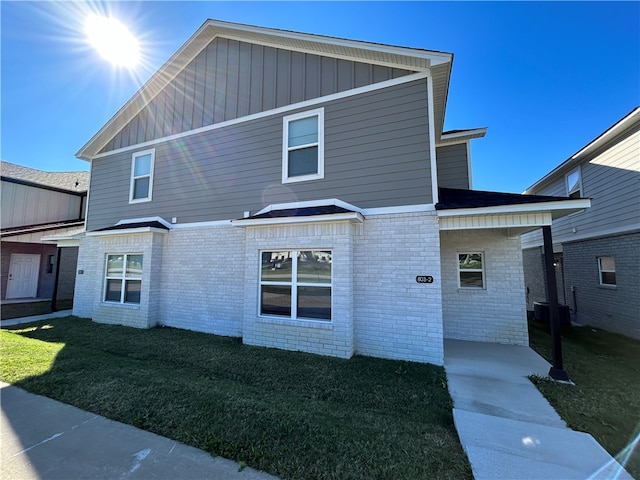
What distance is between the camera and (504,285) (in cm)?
737

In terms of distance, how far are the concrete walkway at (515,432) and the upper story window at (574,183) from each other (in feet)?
29.6

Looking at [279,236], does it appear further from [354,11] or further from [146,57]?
[146,57]

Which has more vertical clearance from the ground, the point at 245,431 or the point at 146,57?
the point at 146,57

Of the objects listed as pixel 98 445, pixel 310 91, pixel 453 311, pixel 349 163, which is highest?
pixel 310 91

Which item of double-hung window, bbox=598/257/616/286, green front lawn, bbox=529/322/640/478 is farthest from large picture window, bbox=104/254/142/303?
double-hung window, bbox=598/257/616/286

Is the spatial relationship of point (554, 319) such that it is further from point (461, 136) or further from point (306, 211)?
point (461, 136)

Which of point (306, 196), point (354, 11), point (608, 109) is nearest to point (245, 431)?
point (306, 196)

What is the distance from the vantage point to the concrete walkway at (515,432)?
2.72m

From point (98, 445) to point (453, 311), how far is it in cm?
780

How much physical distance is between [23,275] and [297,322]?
17758 millimetres

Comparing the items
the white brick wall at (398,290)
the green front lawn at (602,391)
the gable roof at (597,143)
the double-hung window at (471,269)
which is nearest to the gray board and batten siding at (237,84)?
the white brick wall at (398,290)

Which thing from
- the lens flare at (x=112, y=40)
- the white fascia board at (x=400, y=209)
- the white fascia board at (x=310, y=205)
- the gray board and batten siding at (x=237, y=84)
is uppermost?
the lens flare at (x=112, y=40)

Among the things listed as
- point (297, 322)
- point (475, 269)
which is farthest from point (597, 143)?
point (297, 322)

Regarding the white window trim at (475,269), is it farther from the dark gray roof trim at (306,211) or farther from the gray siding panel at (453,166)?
the dark gray roof trim at (306,211)
